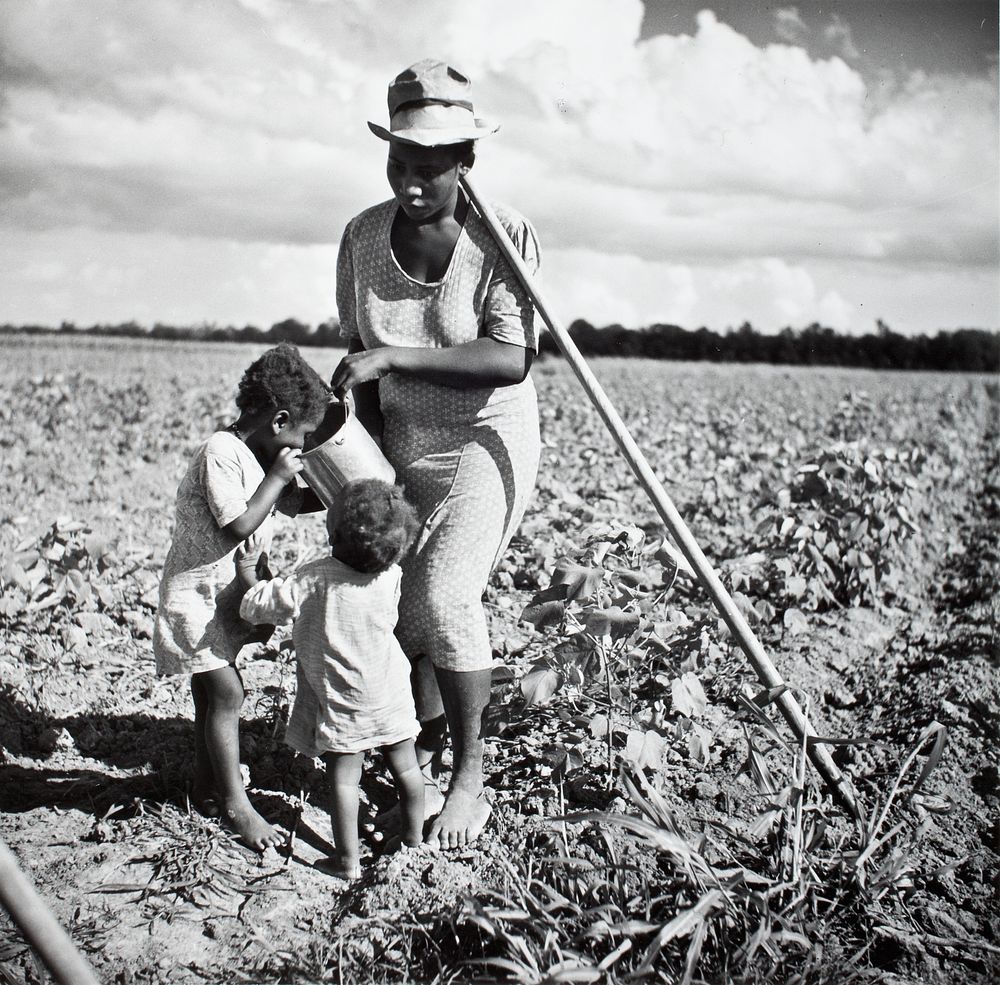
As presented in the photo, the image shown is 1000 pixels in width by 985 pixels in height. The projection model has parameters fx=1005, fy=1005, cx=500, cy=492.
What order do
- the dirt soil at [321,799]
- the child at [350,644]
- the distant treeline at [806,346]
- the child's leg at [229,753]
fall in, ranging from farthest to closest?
1. the distant treeline at [806,346]
2. the child's leg at [229,753]
3. the child at [350,644]
4. the dirt soil at [321,799]

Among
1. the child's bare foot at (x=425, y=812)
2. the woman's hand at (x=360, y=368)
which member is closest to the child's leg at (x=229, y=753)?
the child's bare foot at (x=425, y=812)

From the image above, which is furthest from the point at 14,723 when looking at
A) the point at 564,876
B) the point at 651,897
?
the point at 651,897

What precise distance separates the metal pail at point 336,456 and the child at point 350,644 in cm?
6

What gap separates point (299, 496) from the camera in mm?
2412

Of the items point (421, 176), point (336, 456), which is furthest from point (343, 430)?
point (421, 176)

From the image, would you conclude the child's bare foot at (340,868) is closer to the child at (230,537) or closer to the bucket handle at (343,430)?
the child at (230,537)

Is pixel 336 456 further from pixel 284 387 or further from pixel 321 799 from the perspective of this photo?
pixel 321 799

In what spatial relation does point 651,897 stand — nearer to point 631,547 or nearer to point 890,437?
point 631,547

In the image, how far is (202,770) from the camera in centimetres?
251

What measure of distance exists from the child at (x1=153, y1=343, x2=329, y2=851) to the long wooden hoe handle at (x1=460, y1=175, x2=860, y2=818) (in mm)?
535

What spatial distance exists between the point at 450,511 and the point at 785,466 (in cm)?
512

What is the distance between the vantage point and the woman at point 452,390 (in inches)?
89.3

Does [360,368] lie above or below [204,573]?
above

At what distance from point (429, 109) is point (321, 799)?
174 centimetres
